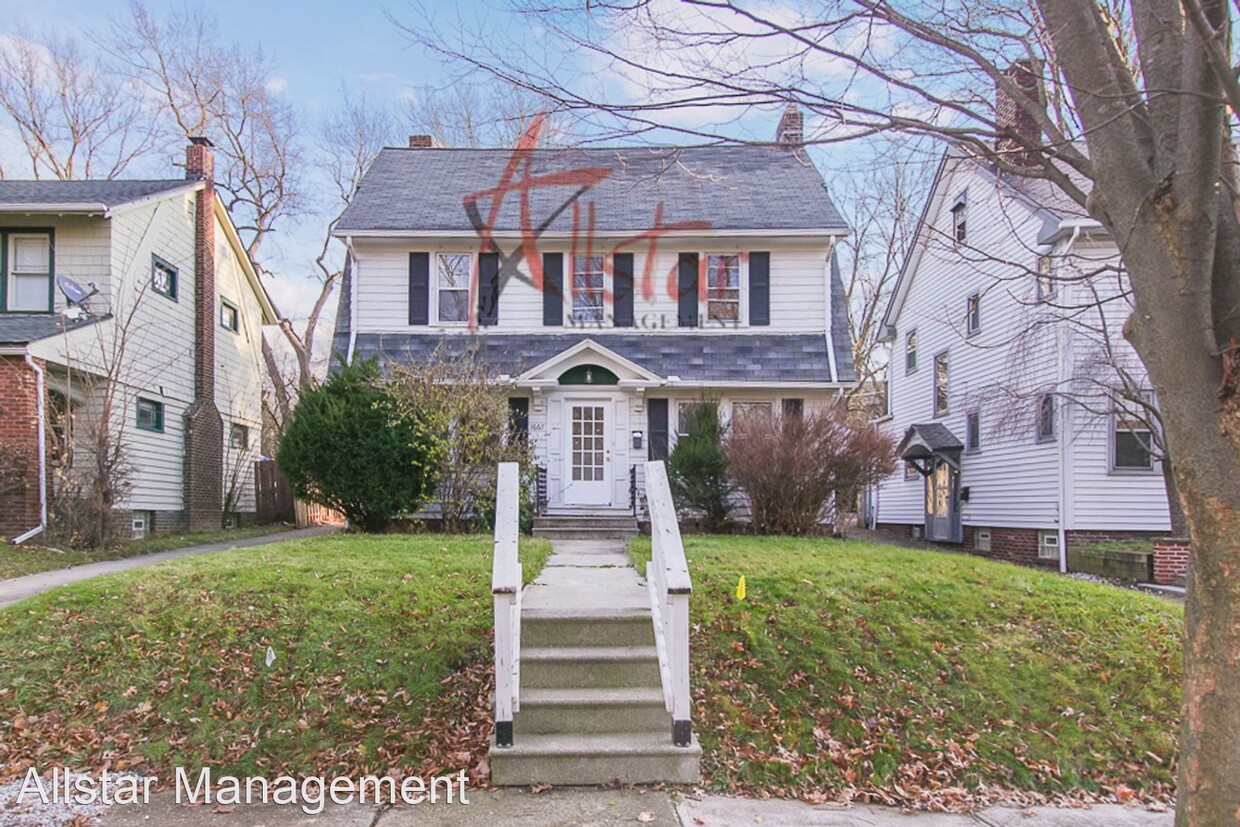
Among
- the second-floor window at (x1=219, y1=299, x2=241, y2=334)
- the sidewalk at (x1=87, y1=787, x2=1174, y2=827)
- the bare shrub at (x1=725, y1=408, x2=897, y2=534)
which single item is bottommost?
the sidewalk at (x1=87, y1=787, x2=1174, y2=827)

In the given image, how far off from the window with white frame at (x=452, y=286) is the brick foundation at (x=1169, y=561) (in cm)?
1244

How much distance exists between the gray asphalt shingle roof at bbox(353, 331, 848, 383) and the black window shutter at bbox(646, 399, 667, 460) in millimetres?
597

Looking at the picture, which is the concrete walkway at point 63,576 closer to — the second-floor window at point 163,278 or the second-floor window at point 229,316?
the second-floor window at point 163,278

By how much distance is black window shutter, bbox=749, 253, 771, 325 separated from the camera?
16125mm

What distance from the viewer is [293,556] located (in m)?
9.04

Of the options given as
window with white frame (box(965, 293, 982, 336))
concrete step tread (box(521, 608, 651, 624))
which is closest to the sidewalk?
concrete step tread (box(521, 608, 651, 624))

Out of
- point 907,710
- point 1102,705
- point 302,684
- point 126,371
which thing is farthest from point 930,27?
point 126,371

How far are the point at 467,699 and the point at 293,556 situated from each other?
4205 millimetres

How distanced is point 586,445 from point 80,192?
35.7 ft

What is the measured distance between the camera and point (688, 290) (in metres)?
16.3

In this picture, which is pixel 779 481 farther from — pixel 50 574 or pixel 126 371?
pixel 126 371

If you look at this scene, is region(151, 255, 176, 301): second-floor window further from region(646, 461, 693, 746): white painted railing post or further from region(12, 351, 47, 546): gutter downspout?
region(646, 461, 693, 746): white painted railing post

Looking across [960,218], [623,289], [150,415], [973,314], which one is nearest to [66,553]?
[150,415]

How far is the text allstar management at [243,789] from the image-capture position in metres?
4.67
